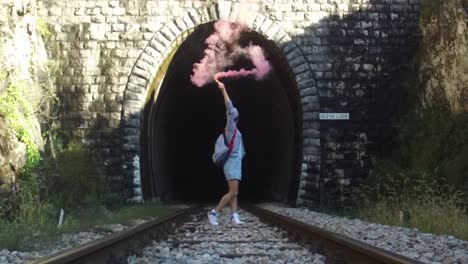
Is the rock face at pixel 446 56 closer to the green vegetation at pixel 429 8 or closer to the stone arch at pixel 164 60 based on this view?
the green vegetation at pixel 429 8

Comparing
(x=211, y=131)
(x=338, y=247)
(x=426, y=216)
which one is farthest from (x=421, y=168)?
(x=211, y=131)

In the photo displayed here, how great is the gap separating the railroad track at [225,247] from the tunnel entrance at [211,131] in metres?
6.97

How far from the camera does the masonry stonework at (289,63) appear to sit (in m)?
14.5

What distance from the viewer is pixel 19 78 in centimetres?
1238

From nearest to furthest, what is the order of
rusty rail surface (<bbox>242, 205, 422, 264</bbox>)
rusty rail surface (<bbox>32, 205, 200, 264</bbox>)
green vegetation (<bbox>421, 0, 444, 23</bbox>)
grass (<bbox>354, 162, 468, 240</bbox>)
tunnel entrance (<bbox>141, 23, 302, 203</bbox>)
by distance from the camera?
1. rusty rail surface (<bbox>32, 205, 200, 264</bbox>)
2. rusty rail surface (<bbox>242, 205, 422, 264</bbox>)
3. grass (<bbox>354, 162, 468, 240</bbox>)
4. green vegetation (<bbox>421, 0, 444, 23</bbox>)
5. tunnel entrance (<bbox>141, 23, 302, 203</bbox>)

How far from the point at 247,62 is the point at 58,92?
5992 millimetres

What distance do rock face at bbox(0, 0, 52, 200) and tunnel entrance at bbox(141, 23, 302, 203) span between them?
270 cm

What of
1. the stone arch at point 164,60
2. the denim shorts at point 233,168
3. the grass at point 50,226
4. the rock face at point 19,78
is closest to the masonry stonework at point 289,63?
the stone arch at point 164,60

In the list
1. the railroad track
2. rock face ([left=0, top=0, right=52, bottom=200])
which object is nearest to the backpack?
the railroad track

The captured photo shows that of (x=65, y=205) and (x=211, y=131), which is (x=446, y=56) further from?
(x=211, y=131)

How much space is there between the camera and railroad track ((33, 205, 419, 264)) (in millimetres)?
5016

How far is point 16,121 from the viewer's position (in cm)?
1135

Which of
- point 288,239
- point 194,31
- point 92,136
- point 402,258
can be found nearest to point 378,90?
point 194,31

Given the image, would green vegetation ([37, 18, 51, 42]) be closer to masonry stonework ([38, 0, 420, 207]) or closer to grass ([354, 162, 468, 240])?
masonry stonework ([38, 0, 420, 207])
